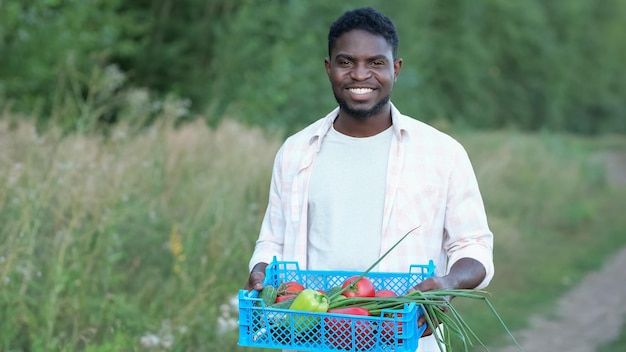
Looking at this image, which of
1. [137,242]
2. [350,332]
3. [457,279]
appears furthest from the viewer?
[137,242]

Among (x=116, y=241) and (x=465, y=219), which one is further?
(x=116, y=241)

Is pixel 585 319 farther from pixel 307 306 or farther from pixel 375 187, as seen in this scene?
pixel 307 306

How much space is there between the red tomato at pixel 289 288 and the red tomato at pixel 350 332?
0.24m

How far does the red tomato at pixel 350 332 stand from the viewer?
293 cm

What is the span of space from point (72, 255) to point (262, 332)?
3.10m

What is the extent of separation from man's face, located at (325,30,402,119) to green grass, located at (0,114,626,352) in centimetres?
224

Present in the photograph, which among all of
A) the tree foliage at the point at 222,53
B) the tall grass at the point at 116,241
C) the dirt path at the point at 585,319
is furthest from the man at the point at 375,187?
the tree foliage at the point at 222,53

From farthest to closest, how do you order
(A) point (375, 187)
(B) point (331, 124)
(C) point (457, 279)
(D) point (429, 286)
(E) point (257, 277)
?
1. (B) point (331, 124)
2. (A) point (375, 187)
3. (E) point (257, 277)
4. (C) point (457, 279)
5. (D) point (429, 286)

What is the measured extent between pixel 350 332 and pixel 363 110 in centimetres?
88

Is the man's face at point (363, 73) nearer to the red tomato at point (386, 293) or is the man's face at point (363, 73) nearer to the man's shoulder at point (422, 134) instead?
the man's shoulder at point (422, 134)

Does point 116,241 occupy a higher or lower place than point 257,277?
higher

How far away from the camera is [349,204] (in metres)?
3.44

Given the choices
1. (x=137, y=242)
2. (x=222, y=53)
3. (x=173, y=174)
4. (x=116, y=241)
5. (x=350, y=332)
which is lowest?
(x=350, y=332)

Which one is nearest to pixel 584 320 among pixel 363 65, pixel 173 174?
pixel 173 174
